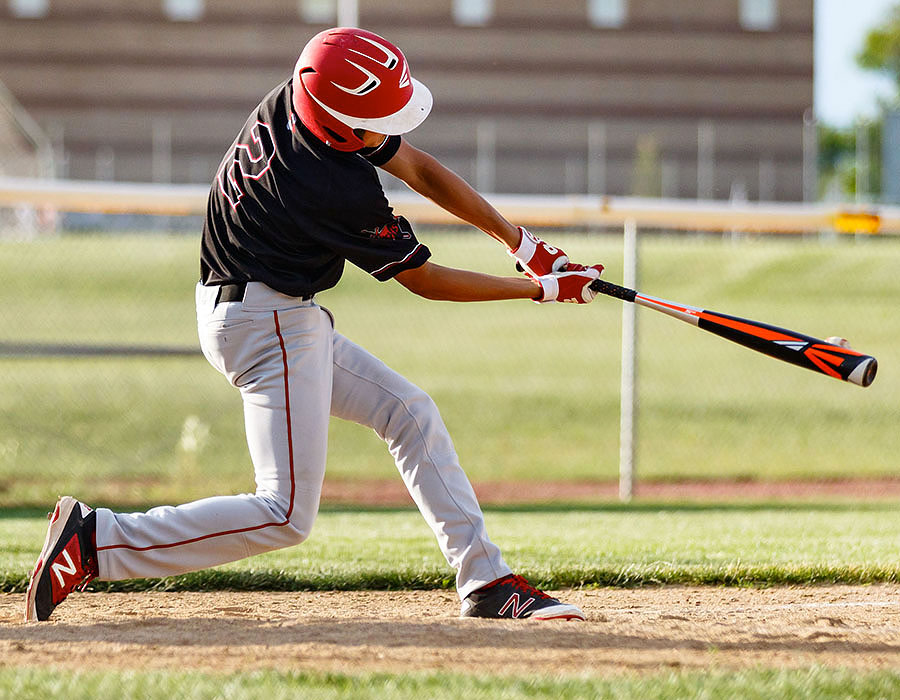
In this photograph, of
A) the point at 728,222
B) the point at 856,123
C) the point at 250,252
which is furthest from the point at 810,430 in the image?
the point at 856,123

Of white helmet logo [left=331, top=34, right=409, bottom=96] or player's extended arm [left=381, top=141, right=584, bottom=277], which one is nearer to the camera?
white helmet logo [left=331, top=34, right=409, bottom=96]

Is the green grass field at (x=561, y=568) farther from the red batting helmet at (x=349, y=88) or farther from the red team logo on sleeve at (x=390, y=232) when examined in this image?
the red batting helmet at (x=349, y=88)

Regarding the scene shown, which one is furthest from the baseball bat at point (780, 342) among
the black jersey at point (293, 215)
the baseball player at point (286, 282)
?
the black jersey at point (293, 215)

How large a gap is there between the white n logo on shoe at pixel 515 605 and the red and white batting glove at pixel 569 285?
100 centimetres

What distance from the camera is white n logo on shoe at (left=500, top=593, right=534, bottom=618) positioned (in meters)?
3.70

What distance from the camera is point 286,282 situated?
11.1 ft

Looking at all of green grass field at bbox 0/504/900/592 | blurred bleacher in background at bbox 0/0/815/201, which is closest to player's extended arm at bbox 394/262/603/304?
green grass field at bbox 0/504/900/592

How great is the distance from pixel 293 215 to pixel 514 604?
1485 mm

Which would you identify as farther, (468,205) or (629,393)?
(629,393)

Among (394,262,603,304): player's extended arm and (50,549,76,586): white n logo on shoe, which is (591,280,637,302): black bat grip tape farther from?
(50,549,76,586): white n logo on shoe

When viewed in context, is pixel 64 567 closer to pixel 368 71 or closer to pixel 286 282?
pixel 286 282

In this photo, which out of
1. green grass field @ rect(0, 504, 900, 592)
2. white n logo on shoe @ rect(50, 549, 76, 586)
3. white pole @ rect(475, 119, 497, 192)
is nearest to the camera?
white n logo on shoe @ rect(50, 549, 76, 586)

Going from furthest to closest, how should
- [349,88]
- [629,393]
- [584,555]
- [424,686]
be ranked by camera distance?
1. [629,393]
2. [584,555]
3. [349,88]
4. [424,686]

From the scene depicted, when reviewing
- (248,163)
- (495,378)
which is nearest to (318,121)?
(248,163)
